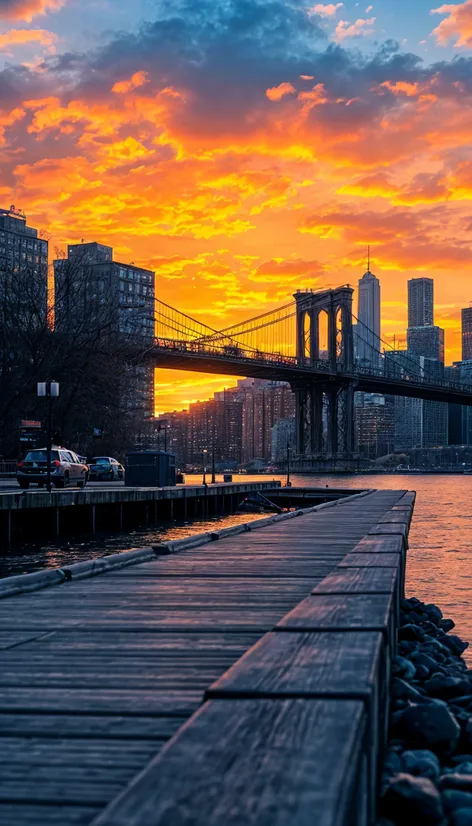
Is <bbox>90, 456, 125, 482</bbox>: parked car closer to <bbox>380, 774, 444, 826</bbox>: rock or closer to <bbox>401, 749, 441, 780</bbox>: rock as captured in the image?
<bbox>401, 749, 441, 780</bbox>: rock

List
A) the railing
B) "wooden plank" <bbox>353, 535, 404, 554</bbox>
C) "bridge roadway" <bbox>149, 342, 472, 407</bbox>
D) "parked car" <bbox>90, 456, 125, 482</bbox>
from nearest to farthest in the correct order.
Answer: "wooden plank" <bbox>353, 535, 404, 554</bbox> < "parked car" <bbox>90, 456, 125, 482</bbox> < "bridge roadway" <bbox>149, 342, 472, 407</bbox> < the railing

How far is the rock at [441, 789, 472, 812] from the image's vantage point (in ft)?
11.4

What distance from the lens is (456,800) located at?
139 inches

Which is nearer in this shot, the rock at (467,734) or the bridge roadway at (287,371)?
the rock at (467,734)

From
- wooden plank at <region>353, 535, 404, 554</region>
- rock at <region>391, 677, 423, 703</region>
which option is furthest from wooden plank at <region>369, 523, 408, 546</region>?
rock at <region>391, 677, 423, 703</region>

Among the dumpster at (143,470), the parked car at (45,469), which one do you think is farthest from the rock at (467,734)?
the dumpster at (143,470)

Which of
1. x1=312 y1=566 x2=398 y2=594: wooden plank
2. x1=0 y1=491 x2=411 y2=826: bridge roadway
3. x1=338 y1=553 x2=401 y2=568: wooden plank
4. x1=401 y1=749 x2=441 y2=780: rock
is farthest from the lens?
x1=338 y1=553 x2=401 y2=568: wooden plank

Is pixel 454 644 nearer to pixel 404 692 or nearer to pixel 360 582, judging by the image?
pixel 360 582

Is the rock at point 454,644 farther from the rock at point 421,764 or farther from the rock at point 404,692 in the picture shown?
the rock at point 421,764

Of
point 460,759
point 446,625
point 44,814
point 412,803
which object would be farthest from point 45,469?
point 44,814

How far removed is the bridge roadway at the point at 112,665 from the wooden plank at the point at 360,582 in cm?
31

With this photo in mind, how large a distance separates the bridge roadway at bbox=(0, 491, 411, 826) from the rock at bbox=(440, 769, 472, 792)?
3.79 ft

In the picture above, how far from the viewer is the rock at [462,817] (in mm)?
3286

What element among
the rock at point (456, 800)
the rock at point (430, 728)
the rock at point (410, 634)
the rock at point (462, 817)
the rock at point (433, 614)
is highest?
the rock at point (462, 817)
